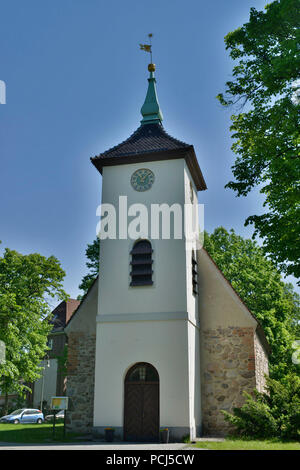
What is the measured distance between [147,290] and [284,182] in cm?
661

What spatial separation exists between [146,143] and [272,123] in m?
7.19

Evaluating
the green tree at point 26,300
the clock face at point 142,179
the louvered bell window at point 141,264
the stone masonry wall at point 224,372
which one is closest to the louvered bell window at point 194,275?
the stone masonry wall at point 224,372

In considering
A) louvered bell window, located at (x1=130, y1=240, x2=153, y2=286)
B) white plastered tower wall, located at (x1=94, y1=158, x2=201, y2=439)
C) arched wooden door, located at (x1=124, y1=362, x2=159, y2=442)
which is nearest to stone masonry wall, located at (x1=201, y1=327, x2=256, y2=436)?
white plastered tower wall, located at (x1=94, y1=158, x2=201, y2=439)

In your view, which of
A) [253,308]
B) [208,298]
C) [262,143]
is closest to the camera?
[262,143]

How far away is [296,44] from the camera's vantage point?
1193 centimetres

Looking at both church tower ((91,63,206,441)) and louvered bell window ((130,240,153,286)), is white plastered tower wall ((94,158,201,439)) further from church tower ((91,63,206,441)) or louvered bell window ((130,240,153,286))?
louvered bell window ((130,240,153,286))

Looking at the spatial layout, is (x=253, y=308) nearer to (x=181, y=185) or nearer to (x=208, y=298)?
(x=208, y=298)

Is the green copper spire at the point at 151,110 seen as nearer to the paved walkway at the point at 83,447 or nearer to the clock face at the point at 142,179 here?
the clock face at the point at 142,179

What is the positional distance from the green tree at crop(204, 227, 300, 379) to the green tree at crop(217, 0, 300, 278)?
10858 mm

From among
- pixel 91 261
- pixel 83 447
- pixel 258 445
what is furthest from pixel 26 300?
pixel 258 445

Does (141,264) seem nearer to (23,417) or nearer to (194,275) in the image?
(194,275)

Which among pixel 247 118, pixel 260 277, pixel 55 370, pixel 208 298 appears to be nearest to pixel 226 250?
pixel 260 277

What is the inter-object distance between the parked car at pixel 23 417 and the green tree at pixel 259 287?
1955 centimetres

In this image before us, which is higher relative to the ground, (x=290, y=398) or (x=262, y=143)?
(x=262, y=143)
